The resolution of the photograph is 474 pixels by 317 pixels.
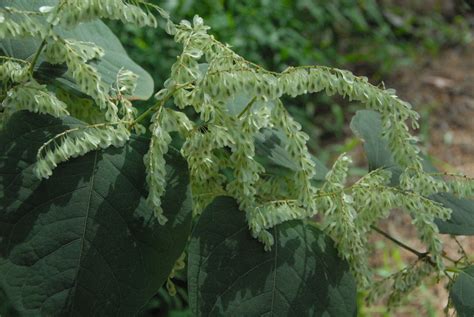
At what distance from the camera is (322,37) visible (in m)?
5.00

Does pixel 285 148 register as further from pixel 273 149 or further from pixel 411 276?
pixel 411 276

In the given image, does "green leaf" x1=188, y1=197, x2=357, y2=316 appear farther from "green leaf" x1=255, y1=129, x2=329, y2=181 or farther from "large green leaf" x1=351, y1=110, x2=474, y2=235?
"large green leaf" x1=351, y1=110, x2=474, y2=235

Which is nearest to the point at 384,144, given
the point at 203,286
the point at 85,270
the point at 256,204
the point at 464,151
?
the point at 256,204

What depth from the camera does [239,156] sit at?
3.23 feet

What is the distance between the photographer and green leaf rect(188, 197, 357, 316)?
3.26 ft

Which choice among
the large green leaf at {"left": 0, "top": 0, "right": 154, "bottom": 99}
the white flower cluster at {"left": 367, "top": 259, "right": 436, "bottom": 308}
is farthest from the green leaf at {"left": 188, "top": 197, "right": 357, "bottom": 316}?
the large green leaf at {"left": 0, "top": 0, "right": 154, "bottom": 99}

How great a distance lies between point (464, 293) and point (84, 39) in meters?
0.75

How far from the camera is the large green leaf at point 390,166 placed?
119cm

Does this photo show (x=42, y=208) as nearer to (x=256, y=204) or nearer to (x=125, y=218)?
(x=125, y=218)

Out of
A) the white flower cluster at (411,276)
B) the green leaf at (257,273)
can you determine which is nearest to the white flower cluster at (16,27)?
the green leaf at (257,273)

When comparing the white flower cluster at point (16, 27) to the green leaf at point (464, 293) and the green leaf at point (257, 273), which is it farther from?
the green leaf at point (464, 293)

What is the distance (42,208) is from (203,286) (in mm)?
235

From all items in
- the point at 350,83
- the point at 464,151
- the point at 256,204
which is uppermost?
the point at 350,83

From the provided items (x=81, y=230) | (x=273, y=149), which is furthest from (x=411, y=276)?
(x=81, y=230)
